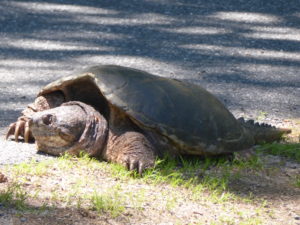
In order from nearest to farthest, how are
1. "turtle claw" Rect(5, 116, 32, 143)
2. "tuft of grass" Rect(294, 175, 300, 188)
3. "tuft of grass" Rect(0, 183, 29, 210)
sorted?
1. "tuft of grass" Rect(0, 183, 29, 210)
2. "tuft of grass" Rect(294, 175, 300, 188)
3. "turtle claw" Rect(5, 116, 32, 143)

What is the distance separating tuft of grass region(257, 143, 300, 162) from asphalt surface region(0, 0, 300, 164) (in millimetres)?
758

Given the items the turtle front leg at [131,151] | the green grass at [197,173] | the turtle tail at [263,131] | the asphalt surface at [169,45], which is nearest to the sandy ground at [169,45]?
the asphalt surface at [169,45]

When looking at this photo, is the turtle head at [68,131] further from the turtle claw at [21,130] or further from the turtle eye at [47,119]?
the turtle claw at [21,130]

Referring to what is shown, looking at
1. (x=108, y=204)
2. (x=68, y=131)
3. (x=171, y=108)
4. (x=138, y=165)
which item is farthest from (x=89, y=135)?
(x=108, y=204)

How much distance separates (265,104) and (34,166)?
7.90 ft

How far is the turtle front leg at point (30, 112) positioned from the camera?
A: 431 cm

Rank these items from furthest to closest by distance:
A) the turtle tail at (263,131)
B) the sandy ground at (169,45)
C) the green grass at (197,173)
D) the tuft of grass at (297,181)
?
the sandy ground at (169,45) → the turtle tail at (263,131) → the tuft of grass at (297,181) → the green grass at (197,173)

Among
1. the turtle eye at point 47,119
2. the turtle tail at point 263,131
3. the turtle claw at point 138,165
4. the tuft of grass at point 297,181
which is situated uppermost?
the turtle eye at point 47,119

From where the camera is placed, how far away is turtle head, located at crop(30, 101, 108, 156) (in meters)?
4.05

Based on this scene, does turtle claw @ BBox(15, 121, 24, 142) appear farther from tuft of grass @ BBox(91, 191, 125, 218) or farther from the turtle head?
tuft of grass @ BBox(91, 191, 125, 218)

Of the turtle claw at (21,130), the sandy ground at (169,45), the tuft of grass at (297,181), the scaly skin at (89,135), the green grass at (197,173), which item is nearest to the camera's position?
the green grass at (197,173)

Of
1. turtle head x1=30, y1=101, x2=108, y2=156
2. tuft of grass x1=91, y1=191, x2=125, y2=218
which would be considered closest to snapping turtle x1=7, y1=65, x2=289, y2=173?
turtle head x1=30, y1=101, x2=108, y2=156

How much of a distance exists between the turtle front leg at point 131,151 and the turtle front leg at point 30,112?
54 cm

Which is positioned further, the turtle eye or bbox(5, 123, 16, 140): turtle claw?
bbox(5, 123, 16, 140): turtle claw
